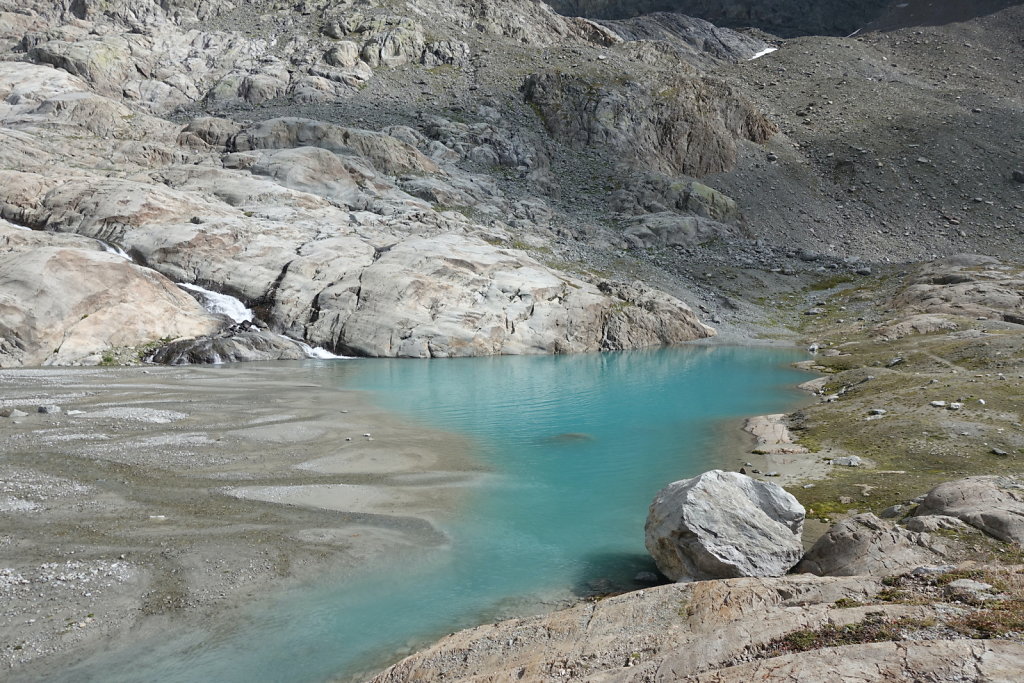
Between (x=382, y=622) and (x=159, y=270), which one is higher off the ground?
(x=159, y=270)

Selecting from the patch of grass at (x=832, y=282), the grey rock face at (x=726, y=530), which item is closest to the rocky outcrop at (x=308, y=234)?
the patch of grass at (x=832, y=282)

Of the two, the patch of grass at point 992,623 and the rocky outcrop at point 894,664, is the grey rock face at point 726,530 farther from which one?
the rocky outcrop at point 894,664

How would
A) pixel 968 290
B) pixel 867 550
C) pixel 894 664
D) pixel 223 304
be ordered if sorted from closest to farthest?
pixel 894 664
pixel 867 550
pixel 223 304
pixel 968 290

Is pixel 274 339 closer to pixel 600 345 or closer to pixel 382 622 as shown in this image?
pixel 600 345

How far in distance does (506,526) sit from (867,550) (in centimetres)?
919

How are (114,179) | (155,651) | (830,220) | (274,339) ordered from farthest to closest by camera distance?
(830,220)
(114,179)
(274,339)
(155,651)

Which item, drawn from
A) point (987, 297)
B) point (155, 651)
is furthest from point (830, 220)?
point (155, 651)

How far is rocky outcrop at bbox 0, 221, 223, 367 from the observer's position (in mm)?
45031

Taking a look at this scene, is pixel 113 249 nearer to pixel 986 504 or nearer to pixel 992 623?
pixel 986 504

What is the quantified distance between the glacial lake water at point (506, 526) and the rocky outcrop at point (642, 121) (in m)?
95.1

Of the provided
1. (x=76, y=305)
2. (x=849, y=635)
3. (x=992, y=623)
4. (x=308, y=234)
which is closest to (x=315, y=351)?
(x=308, y=234)

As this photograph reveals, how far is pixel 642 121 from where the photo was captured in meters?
134

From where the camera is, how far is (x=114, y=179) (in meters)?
68.2

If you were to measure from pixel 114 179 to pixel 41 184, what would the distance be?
264 inches
